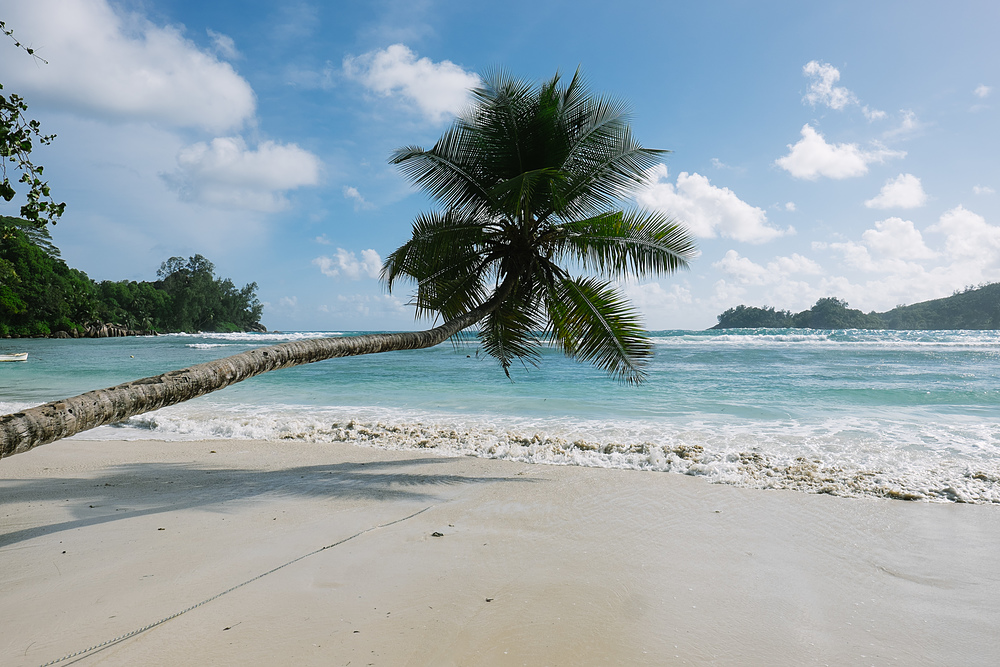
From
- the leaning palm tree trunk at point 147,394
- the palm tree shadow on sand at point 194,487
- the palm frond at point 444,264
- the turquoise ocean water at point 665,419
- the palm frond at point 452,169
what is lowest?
the turquoise ocean water at point 665,419

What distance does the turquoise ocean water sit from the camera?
269 inches

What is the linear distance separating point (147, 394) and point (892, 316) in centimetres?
10167

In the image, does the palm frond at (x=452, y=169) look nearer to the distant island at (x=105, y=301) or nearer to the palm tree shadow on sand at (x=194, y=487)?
the palm tree shadow on sand at (x=194, y=487)

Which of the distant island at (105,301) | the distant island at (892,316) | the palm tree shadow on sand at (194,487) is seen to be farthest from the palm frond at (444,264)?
the distant island at (892,316)

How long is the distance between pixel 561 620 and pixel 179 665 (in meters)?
1.90

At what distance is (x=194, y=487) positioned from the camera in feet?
18.4

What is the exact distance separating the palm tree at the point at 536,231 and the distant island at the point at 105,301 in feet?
119

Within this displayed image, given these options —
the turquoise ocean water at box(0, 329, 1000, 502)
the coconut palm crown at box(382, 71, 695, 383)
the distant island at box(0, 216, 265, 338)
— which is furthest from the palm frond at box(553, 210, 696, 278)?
the distant island at box(0, 216, 265, 338)

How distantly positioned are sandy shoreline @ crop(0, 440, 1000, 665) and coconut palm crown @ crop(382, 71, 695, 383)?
11.0 feet

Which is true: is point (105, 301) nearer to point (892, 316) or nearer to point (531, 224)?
point (531, 224)

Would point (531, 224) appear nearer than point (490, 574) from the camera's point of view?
No

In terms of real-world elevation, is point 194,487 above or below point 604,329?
below

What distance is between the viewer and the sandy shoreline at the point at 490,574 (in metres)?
2.62

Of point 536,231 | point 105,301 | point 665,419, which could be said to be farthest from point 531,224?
point 105,301
